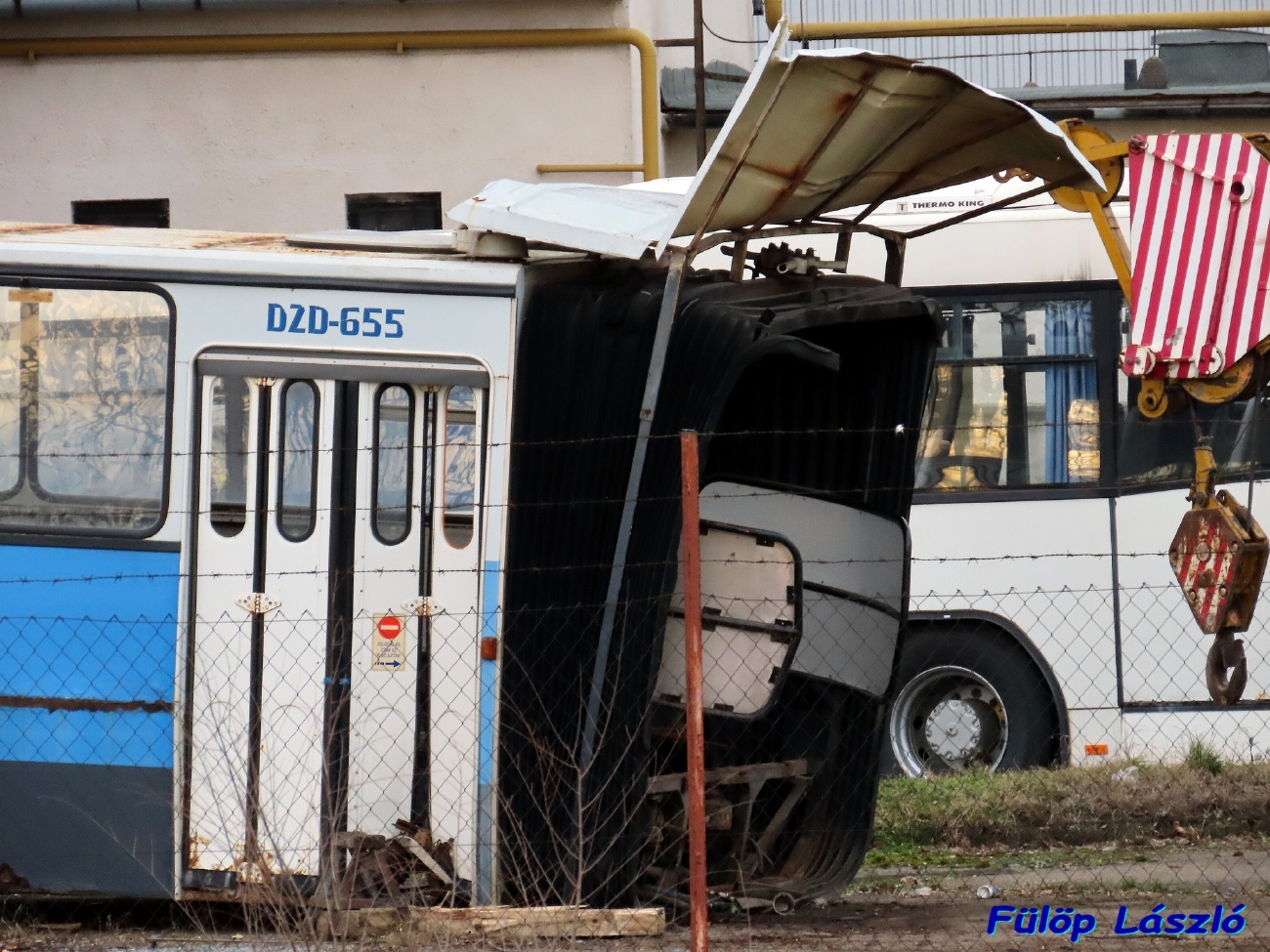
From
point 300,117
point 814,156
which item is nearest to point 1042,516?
point 814,156

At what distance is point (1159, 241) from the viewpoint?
23.2 ft

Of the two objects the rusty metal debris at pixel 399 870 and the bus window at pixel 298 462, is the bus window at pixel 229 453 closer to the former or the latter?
the bus window at pixel 298 462

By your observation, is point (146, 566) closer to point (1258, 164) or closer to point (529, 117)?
point (1258, 164)

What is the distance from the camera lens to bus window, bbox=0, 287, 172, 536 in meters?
6.40

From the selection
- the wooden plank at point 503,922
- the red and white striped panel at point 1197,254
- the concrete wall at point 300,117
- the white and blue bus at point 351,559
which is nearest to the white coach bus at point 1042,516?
the red and white striped panel at point 1197,254

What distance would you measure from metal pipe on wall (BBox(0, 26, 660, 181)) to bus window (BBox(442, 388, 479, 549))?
25.2 ft

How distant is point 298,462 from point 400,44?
825cm

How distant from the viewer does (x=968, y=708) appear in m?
10.3

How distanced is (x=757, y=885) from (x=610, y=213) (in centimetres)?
269

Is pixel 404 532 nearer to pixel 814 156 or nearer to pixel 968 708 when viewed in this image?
pixel 814 156

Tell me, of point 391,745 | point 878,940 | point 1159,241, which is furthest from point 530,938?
point 1159,241

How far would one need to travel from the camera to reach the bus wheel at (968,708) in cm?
1000

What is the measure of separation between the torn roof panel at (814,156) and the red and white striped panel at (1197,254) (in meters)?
0.67

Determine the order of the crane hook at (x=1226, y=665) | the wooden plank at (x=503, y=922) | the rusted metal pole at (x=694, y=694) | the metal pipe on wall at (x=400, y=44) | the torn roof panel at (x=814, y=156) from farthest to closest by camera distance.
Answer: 1. the metal pipe on wall at (x=400, y=44)
2. the crane hook at (x=1226, y=665)
3. the wooden plank at (x=503, y=922)
4. the torn roof panel at (x=814, y=156)
5. the rusted metal pole at (x=694, y=694)
